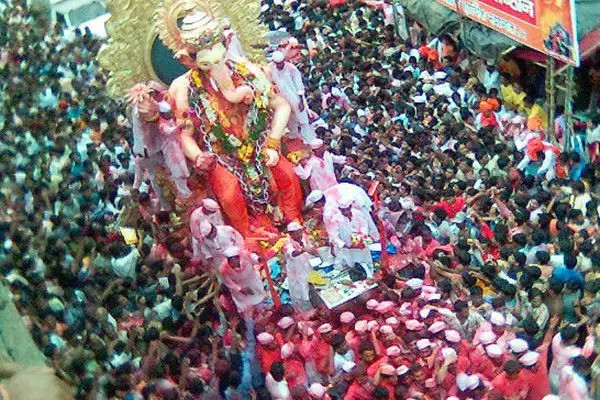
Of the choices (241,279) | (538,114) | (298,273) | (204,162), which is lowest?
(538,114)

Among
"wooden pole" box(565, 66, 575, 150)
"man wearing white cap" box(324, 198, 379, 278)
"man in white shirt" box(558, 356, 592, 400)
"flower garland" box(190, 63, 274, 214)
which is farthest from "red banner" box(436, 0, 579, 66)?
"man in white shirt" box(558, 356, 592, 400)

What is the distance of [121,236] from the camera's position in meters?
7.04

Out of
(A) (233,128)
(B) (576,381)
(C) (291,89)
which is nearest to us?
(B) (576,381)

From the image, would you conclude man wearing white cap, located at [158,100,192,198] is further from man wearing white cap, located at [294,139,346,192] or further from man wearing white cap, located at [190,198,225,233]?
man wearing white cap, located at [294,139,346,192]

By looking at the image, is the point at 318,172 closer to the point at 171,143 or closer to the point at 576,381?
the point at 171,143

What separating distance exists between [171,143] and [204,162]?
38 centimetres

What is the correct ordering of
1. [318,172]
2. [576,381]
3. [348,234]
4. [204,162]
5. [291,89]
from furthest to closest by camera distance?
[291,89] < [318,172] < [204,162] < [348,234] < [576,381]

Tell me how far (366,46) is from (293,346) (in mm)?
5354

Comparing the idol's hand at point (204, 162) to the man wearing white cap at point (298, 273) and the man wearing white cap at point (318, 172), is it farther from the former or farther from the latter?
the man wearing white cap at point (298, 273)

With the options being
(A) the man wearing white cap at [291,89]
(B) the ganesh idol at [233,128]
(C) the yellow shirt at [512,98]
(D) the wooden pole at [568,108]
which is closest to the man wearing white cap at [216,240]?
(B) the ganesh idol at [233,128]

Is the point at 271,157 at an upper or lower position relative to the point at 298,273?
upper

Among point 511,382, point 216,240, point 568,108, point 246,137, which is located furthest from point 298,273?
point 568,108

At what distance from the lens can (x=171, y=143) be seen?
711 cm

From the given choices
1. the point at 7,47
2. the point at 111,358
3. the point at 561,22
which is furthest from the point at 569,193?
the point at 7,47
